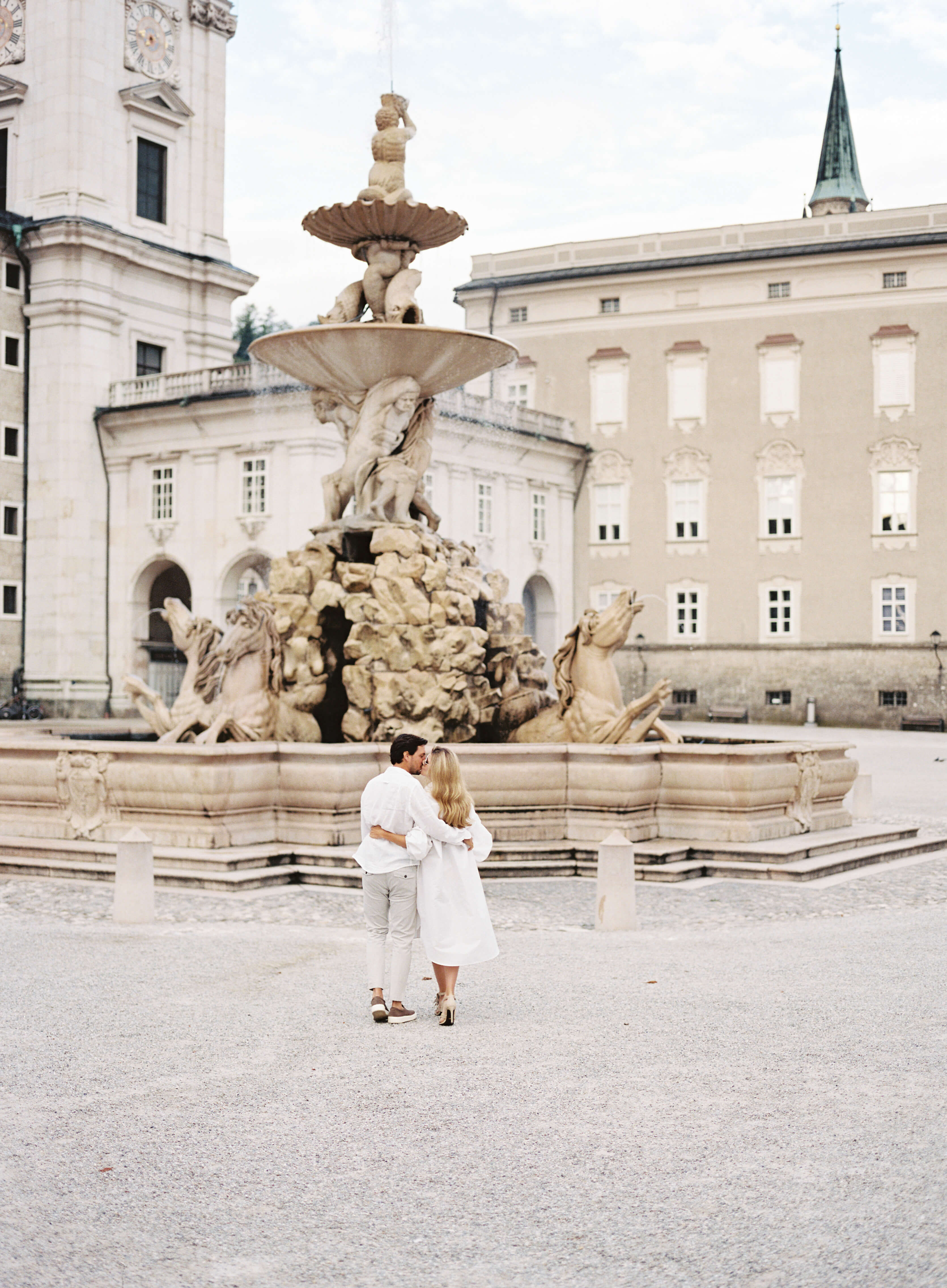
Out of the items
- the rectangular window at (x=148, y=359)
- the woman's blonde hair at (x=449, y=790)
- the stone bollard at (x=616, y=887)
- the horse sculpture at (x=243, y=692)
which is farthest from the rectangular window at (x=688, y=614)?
the woman's blonde hair at (x=449, y=790)

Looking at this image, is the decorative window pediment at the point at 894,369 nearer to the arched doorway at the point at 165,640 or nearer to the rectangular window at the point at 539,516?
the rectangular window at the point at 539,516

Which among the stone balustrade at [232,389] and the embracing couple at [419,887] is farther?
the stone balustrade at [232,389]

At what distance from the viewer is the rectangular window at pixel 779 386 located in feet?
156

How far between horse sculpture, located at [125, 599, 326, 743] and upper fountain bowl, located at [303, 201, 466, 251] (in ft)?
12.8

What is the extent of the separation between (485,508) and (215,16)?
58.3 feet

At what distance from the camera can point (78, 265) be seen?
4269 cm

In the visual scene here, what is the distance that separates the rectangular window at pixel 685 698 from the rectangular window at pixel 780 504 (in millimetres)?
5471

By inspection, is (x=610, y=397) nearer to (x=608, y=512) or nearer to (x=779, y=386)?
(x=608, y=512)

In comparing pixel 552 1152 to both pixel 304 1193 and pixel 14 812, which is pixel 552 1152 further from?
pixel 14 812

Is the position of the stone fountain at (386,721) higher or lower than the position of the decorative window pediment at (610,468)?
lower

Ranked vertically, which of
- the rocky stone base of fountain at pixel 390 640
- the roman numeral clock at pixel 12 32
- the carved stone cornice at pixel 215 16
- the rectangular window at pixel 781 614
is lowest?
the rocky stone base of fountain at pixel 390 640

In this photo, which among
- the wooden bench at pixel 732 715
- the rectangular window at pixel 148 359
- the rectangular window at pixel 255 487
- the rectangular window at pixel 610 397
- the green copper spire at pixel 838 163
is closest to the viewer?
the rectangular window at pixel 255 487

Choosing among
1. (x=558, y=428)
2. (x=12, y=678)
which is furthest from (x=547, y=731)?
(x=558, y=428)

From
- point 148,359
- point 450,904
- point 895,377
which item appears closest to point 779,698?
point 895,377
